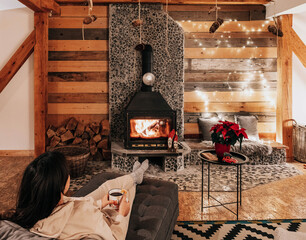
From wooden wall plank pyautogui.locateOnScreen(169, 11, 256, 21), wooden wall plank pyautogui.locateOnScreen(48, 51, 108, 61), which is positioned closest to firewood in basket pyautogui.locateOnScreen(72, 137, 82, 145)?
wooden wall plank pyautogui.locateOnScreen(48, 51, 108, 61)

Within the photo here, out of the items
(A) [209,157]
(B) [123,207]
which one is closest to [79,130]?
(A) [209,157]

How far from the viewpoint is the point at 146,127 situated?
3.95 metres

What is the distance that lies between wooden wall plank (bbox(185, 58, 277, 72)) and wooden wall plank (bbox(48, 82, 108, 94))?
163cm

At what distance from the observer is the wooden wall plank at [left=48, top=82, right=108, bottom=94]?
452 cm

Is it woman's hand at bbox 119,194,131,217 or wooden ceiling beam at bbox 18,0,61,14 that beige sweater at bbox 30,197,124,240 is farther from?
wooden ceiling beam at bbox 18,0,61,14

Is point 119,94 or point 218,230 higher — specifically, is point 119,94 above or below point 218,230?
above

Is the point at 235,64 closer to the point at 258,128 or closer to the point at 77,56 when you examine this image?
the point at 258,128

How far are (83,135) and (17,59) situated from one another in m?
1.73

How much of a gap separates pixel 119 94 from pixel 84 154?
132 cm

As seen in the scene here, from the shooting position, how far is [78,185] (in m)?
3.29

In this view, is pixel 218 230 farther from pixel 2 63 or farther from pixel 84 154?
pixel 2 63

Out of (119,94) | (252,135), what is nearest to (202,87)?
(252,135)

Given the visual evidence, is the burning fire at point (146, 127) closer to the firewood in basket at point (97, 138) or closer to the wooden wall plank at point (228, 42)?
the firewood in basket at point (97, 138)

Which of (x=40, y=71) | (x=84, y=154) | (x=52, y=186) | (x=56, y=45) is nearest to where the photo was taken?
(x=52, y=186)
